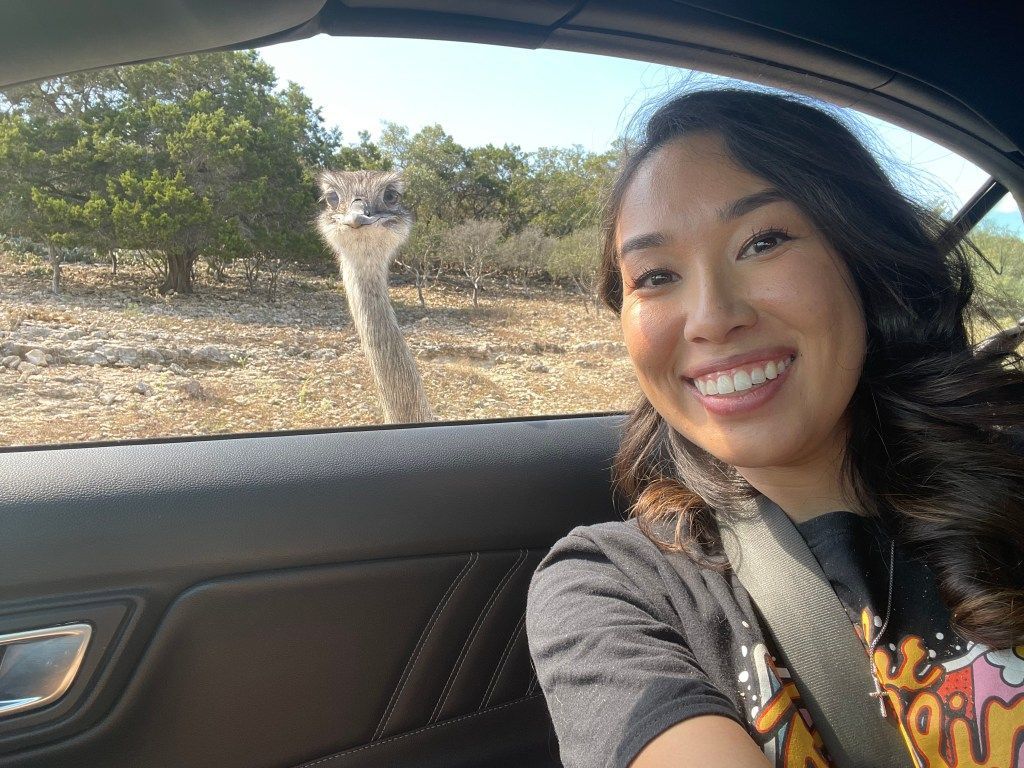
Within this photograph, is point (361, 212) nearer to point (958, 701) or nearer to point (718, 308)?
point (718, 308)

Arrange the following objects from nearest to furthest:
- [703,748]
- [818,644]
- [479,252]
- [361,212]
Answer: [703,748], [818,644], [479,252], [361,212]

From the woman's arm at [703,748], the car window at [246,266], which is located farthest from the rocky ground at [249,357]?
the woman's arm at [703,748]

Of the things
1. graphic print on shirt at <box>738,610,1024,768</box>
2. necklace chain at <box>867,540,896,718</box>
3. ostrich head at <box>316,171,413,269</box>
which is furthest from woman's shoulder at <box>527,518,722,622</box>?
ostrich head at <box>316,171,413,269</box>

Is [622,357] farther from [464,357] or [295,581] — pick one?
[295,581]

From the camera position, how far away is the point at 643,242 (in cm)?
146

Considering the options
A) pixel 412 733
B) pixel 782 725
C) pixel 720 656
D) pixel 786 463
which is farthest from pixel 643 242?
pixel 412 733

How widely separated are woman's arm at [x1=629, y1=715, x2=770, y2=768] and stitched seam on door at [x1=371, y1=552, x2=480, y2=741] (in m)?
1.04

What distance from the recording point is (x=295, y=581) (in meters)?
1.93

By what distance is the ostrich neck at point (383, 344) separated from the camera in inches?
104

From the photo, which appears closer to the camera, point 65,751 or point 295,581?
point 65,751

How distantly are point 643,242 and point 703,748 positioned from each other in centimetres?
82

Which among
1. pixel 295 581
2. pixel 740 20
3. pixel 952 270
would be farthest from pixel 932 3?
pixel 295 581

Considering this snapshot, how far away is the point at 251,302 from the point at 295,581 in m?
0.72

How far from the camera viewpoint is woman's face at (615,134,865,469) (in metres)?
1.34
